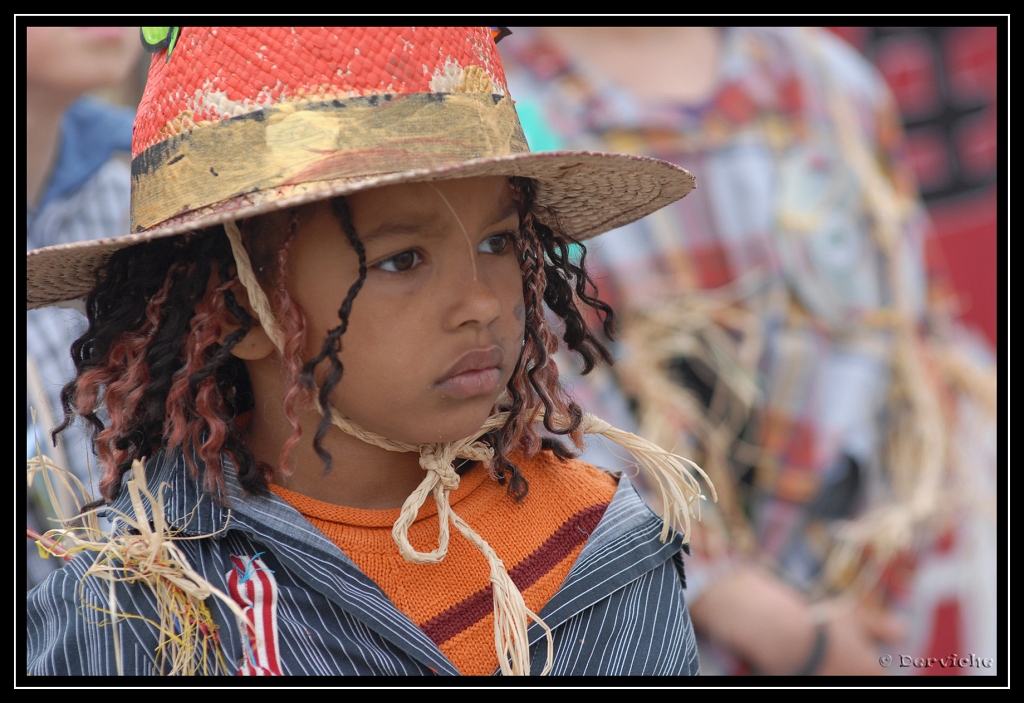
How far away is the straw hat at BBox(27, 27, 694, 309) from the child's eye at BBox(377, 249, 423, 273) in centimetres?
11

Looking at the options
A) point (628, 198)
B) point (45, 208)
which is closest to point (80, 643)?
point (628, 198)

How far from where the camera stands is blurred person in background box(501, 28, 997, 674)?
2.66 m

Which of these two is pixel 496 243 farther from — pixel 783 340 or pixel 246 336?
pixel 783 340

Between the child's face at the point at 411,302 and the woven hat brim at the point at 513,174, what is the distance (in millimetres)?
47

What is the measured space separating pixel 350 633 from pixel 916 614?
2.34 meters

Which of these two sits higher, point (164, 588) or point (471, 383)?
point (471, 383)

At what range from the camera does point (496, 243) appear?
4.47ft

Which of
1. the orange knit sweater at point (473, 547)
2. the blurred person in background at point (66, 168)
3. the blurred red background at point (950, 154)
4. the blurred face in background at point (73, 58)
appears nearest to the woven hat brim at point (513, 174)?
the orange knit sweater at point (473, 547)

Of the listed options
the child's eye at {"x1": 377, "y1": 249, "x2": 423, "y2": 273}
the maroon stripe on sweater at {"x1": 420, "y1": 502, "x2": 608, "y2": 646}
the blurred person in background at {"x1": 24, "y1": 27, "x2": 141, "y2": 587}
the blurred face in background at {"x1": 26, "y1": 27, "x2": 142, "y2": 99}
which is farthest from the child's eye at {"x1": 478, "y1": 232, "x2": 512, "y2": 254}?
the blurred face in background at {"x1": 26, "y1": 27, "x2": 142, "y2": 99}

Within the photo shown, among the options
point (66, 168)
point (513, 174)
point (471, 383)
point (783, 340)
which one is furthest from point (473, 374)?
point (783, 340)

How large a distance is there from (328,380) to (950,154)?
2.56 metres

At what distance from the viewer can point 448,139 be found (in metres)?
1.25

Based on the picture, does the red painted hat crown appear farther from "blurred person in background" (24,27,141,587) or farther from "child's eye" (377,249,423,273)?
"blurred person in background" (24,27,141,587)

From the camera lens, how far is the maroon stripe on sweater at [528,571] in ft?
4.38
